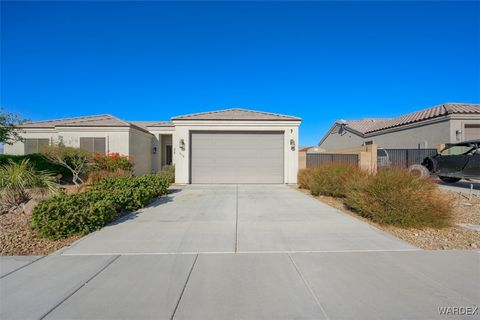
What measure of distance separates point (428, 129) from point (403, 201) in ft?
44.8

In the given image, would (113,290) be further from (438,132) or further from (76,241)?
(438,132)

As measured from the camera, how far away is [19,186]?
A: 219 inches

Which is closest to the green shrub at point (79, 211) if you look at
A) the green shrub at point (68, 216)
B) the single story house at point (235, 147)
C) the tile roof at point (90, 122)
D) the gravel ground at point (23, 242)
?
the green shrub at point (68, 216)

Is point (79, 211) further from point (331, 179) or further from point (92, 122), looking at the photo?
point (92, 122)

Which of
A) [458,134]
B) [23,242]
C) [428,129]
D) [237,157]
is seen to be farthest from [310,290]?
[428,129]

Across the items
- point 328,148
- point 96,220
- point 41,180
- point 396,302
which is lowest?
point 396,302

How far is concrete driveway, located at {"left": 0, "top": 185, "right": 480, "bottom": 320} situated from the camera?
2.63 m

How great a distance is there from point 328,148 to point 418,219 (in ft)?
83.7

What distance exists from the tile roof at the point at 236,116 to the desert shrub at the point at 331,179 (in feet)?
14.8

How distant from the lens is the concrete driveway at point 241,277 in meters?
2.63

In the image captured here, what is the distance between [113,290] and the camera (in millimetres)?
2963

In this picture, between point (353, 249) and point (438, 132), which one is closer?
point (353, 249)

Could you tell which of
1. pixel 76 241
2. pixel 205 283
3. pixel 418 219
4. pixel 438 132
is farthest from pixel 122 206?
pixel 438 132

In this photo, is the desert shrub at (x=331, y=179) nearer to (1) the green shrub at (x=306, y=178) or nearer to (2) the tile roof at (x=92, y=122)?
(1) the green shrub at (x=306, y=178)
